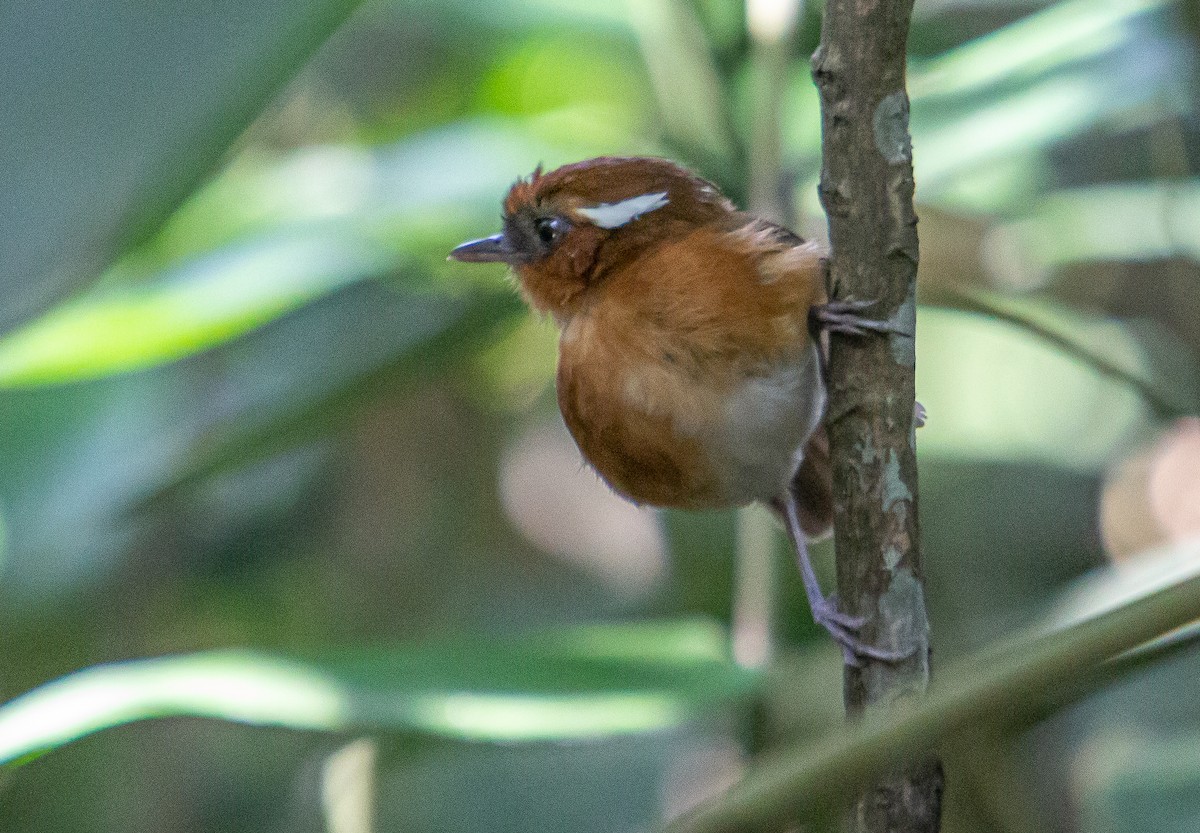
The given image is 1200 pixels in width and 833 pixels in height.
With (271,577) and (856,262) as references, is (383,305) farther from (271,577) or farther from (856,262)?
(856,262)

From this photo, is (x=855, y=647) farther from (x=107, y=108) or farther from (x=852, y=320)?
(x=107, y=108)

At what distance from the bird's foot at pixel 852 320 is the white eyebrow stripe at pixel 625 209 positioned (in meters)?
0.58

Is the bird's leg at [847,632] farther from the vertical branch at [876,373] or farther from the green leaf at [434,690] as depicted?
the green leaf at [434,690]

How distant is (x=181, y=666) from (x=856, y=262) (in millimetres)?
1171

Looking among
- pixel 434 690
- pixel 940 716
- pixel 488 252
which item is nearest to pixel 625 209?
pixel 488 252

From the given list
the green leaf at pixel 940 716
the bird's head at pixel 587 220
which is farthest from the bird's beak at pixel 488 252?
the green leaf at pixel 940 716

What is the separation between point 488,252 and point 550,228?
124 millimetres

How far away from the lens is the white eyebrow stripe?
208 centimetres

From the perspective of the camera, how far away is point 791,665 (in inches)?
98.9

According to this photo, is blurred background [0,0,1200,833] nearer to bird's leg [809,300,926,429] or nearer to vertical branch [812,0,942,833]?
vertical branch [812,0,942,833]

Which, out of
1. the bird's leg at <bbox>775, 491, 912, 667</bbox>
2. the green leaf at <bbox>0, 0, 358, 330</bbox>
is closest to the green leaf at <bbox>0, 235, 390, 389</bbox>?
the green leaf at <bbox>0, 0, 358, 330</bbox>

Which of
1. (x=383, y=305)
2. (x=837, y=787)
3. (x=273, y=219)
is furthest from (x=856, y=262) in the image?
(x=273, y=219)

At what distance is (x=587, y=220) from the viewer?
2.12 metres

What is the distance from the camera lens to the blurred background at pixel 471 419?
5.88ft
